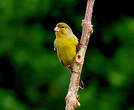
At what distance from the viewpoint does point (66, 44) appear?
105 inches

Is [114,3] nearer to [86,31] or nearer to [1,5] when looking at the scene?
[1,5]

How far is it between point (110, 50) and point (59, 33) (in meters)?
2.76

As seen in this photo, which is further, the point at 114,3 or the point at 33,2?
the point at 114,3

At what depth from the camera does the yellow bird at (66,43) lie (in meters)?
2.62

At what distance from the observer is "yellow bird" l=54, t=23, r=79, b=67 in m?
2.62

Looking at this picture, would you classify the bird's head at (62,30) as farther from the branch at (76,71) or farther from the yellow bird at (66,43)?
the branch at (76,71)

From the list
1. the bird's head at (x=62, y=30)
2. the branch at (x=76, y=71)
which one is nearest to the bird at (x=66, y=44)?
the bird's head at (x=62, y=30)

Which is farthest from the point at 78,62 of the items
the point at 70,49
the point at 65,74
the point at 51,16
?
the point at 51,16

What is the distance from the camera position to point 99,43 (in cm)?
538

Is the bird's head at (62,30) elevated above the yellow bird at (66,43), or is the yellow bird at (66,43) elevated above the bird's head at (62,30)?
the bird's head at (62,30)

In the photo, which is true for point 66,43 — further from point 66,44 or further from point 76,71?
point 76,71

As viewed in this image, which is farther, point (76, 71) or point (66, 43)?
point (66, 43)

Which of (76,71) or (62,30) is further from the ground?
(62,30)

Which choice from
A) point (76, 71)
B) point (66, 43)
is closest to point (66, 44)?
point (66, 43)
